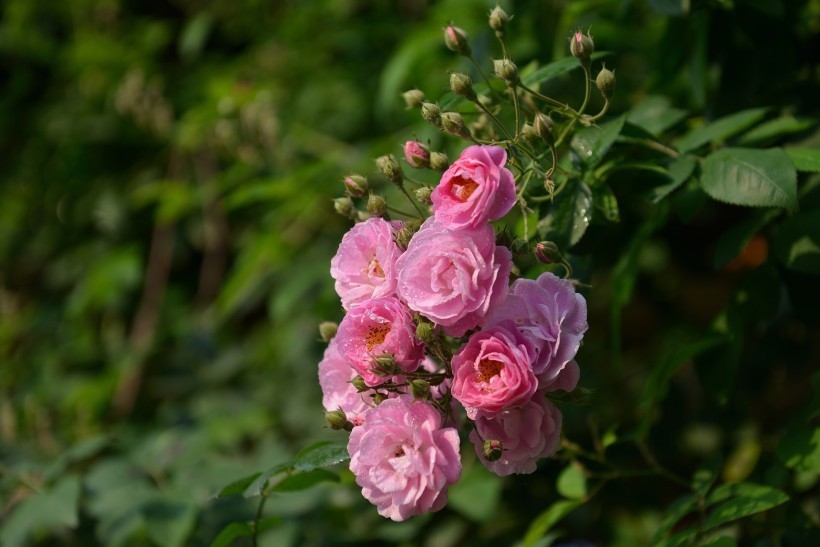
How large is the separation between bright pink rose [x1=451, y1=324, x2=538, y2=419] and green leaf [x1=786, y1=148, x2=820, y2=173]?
0.42 m

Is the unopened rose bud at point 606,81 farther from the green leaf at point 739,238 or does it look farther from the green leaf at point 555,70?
the green leaf at point 739,238

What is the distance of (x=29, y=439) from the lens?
6.03 ft

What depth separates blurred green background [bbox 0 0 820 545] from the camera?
1258mm

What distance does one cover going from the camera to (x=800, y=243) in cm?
100

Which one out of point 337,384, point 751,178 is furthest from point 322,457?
point 751,178

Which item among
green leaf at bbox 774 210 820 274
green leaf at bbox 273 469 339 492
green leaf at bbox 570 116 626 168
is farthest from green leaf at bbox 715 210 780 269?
green leaf at bbox 273 469 339 492

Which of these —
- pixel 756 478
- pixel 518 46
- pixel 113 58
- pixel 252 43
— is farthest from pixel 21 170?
pixel 756 478

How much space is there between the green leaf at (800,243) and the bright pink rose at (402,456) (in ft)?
1.62

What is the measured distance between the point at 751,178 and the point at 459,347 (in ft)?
1.27

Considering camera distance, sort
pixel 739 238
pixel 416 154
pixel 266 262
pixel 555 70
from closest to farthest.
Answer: pixel 416 154 → pixel 555 70 → pixel 739 238 → pixel 266 262

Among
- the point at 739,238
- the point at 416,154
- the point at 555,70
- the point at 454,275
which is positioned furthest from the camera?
the point at 739,238

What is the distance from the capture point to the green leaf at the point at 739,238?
3.37 ft

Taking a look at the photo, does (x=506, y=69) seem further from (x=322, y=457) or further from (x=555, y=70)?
(x=322, y=457)

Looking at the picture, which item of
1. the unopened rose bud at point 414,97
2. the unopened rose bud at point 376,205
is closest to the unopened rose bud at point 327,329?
the unopened rose bud at point 376,205
